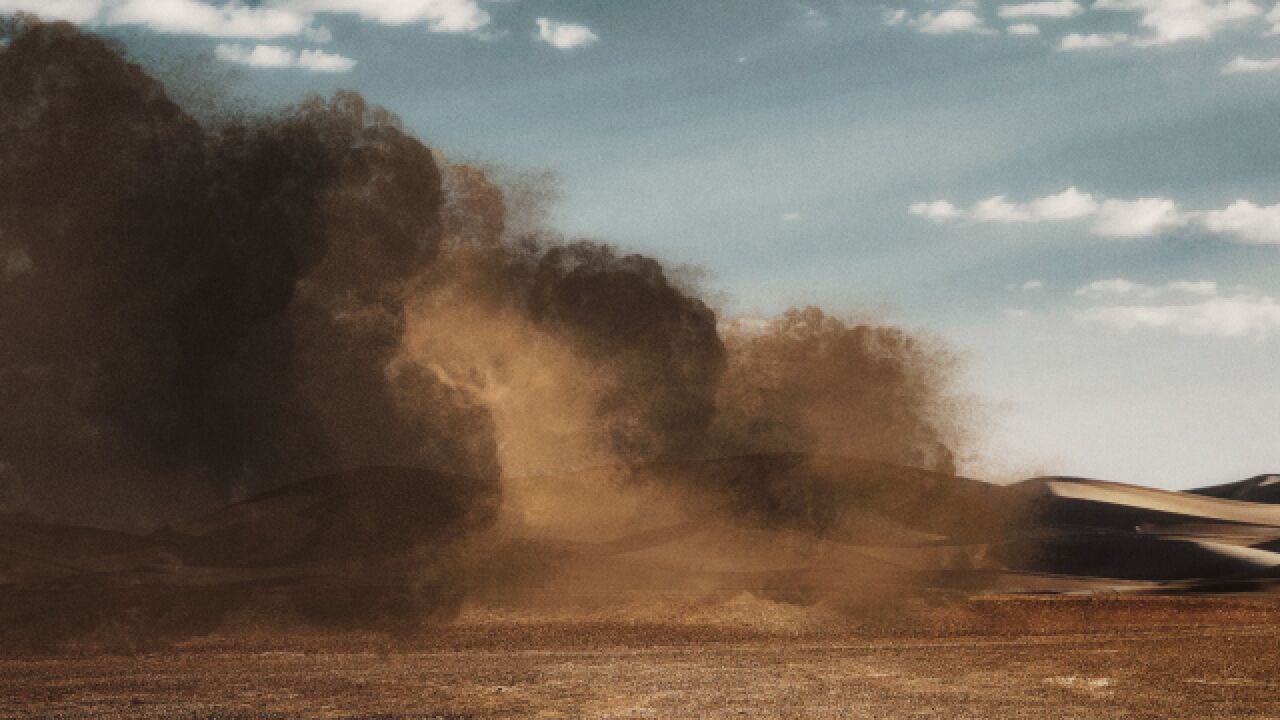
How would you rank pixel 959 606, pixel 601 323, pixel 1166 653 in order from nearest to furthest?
pixel 1166 653 < pixel 959 606 < pixel 601 323

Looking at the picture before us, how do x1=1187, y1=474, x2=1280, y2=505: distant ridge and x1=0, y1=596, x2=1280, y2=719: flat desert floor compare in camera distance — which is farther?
x1=1187, y1=474, x2=1280, y2=505: distant ridge

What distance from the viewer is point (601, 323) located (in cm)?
5456

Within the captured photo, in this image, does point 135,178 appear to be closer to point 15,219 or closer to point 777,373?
point 15,219

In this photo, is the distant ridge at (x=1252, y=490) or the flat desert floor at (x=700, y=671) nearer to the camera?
the flat desert floor at (x=700, y=671)

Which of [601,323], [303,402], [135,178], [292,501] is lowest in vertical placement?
[292,501]

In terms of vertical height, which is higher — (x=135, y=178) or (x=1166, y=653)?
(x=135, y=178)

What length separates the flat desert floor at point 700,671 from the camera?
2033cm

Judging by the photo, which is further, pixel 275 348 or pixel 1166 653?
pixel 275 348

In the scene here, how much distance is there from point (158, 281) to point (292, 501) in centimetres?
932

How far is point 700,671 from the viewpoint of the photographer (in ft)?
81.4

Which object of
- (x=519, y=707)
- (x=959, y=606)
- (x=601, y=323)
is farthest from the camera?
(x=601, y=323)

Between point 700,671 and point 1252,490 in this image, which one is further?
point 1252,490

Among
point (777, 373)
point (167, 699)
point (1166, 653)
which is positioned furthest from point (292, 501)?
point (1166, 653)

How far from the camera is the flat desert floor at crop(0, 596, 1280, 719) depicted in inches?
800
